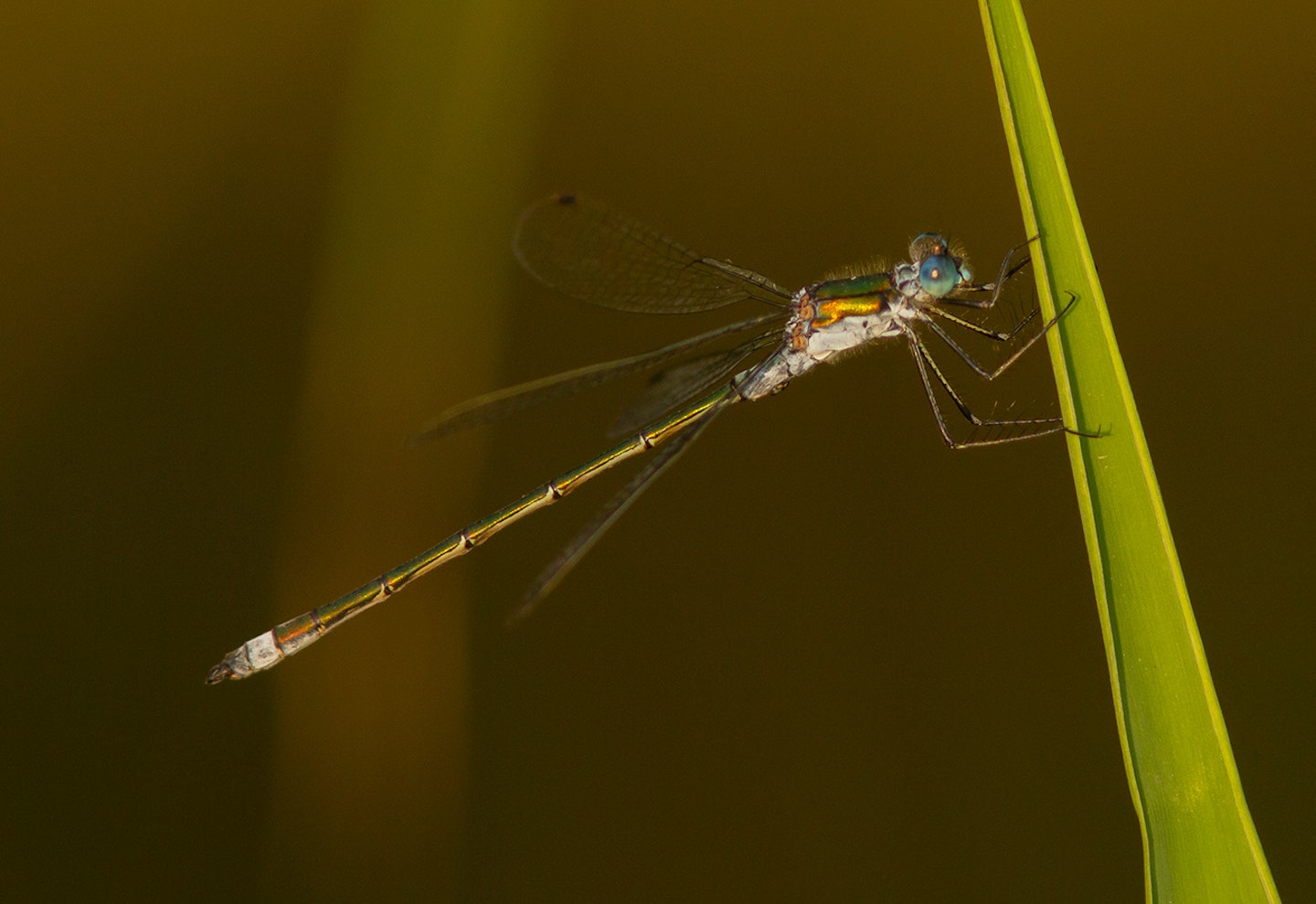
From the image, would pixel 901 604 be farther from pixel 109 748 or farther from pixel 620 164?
pixel 109 748

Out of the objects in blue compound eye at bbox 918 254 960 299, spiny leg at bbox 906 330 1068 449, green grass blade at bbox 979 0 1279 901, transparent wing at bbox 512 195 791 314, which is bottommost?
green grass blade at bbox 979 0 1279 901

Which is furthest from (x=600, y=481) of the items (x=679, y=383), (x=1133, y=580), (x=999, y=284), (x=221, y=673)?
(x=1133, y=580)

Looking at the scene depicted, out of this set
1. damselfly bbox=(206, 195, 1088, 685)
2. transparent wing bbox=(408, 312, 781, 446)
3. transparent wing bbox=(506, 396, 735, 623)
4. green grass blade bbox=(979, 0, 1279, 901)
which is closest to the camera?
green grass blade bbox=(979, 0, 1279, 901)

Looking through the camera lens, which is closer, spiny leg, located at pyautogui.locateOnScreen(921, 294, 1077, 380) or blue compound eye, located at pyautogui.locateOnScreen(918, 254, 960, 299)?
spiny leg, located at pyautogui.locateOnScreen(921, 294, 1077, 380)

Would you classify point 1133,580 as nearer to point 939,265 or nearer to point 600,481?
point 939,265

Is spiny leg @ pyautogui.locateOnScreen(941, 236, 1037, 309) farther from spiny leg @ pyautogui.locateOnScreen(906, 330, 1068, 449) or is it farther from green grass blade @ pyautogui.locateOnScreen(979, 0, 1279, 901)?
green grass blade @ pyautogui.locateOnScreen(979, 0, 1279, 901)

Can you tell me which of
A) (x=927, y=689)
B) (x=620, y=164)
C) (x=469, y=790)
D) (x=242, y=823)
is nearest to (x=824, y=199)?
(x=620, y=164)

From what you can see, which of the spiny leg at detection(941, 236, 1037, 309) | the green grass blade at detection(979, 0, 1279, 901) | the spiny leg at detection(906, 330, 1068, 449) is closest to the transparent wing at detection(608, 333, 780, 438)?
the spiny leg at detection(906, 330, 1068, 449)

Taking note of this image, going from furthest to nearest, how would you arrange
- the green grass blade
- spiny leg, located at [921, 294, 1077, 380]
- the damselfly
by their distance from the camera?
1. the damselfly
2. spiny leg, located at [921, 294, 1077, 380]
3. the green grass blade
